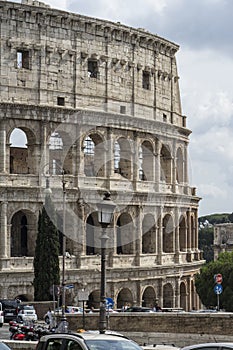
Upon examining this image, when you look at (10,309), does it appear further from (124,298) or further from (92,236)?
(124,298)

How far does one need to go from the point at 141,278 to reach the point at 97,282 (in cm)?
388

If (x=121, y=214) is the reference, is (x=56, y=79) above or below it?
above

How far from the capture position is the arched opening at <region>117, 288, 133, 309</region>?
6088cm

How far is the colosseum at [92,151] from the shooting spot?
55469 mm

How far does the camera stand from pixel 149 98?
2520 inches

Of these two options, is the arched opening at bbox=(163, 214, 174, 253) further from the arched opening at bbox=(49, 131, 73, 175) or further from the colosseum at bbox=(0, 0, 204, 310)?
the arched opening at bbox=(49, 131, 73, 175)

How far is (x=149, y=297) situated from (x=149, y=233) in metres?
4.15

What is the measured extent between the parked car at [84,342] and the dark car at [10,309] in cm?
2716

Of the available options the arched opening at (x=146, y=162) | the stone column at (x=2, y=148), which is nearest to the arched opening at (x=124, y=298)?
the arched opening at (x=146, y=162)

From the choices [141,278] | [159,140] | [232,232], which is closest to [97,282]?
[141,278]

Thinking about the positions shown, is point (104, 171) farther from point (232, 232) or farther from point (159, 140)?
point (232, 232)

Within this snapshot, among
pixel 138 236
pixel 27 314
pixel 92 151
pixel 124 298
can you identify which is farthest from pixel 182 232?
pixel 27 314

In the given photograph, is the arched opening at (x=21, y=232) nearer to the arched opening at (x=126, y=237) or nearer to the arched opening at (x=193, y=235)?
the arched opening at (x=126, y=237)

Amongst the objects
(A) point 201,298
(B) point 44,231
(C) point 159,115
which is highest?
(C) point 159,115
